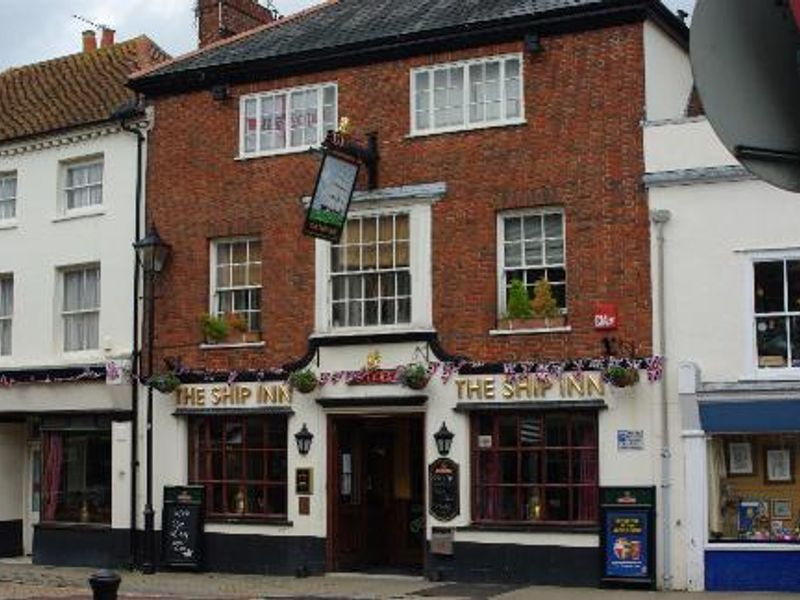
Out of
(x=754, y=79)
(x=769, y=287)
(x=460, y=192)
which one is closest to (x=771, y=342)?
(x=769, y=287)

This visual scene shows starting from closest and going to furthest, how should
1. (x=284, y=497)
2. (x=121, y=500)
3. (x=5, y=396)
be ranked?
(x=284, y=497), (x=121, y=500), (x=5, y=396)

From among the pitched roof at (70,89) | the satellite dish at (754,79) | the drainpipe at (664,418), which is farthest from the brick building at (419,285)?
the satellite dish at (754,79)

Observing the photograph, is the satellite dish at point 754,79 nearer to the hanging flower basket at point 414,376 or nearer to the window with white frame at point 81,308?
the hanging flower basket at point 414,376

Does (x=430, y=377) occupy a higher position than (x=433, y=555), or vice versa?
(x=430, y=377)

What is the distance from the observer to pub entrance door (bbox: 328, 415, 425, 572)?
18.8 meters

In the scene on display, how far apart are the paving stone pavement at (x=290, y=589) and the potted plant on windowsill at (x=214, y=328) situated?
3766mm

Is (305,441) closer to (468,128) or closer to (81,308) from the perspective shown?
(468,128)

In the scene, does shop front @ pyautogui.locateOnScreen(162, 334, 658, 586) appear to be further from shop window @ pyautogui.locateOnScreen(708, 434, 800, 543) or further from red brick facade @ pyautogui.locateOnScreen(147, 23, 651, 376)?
shop window @ pyautogui.locateOnScreen(708, 434, 800, 543)

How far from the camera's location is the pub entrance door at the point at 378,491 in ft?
61.6

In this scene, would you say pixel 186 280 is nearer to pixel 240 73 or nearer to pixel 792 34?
pixel 240 73

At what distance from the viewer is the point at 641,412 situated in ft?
53.6

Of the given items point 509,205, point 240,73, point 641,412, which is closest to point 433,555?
point 641,412

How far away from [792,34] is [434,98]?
16.0 meters

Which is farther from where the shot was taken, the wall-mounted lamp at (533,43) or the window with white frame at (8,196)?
the window with white frame at (8,196)
